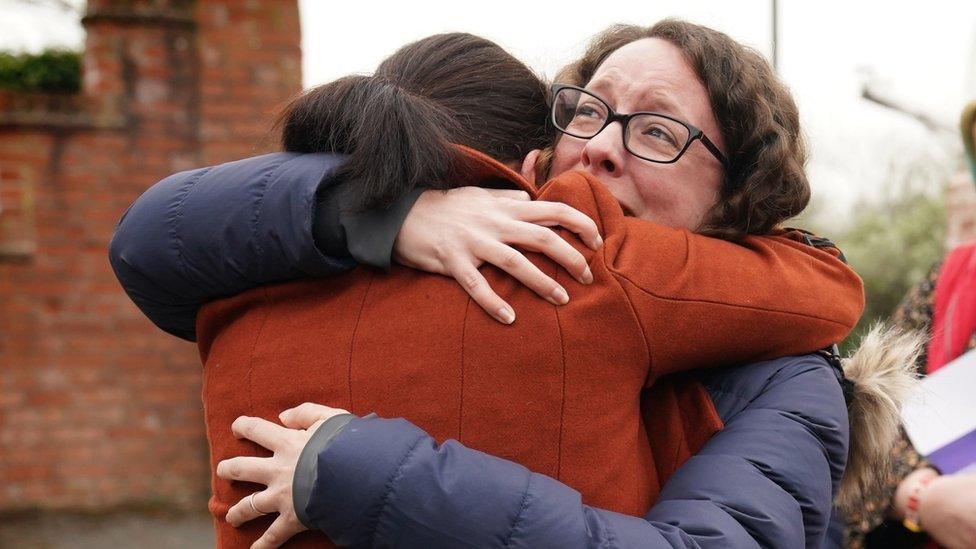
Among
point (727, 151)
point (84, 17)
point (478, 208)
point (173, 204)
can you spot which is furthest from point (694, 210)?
point (84, 17)

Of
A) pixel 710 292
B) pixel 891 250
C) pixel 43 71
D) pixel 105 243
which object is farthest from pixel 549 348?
pixel 891 250

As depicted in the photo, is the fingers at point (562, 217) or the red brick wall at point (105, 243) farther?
the red brick wall at point (105, 243)

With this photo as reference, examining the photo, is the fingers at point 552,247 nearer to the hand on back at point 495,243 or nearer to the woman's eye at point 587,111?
the hand on back at point 495,243

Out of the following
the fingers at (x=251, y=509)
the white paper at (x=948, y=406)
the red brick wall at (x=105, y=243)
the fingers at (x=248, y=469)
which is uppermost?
the fingers at (x=248, y=469)

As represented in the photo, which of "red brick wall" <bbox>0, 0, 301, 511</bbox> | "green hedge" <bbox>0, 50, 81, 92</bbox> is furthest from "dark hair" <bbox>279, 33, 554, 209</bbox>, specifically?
"green hedge" <bbox>0, 50, 81, 92</bbox>

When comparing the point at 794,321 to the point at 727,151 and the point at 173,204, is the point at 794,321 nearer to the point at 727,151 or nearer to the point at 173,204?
the point at 727,151

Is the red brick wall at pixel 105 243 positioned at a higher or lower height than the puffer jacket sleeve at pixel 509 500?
lower

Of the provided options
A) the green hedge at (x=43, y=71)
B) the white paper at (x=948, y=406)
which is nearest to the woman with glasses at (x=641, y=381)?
the white paper at (x=948, y=406)

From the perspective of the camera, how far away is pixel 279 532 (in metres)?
1.21

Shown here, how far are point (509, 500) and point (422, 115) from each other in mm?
531

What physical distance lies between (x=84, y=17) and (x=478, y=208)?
4347mm

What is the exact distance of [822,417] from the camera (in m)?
1.35

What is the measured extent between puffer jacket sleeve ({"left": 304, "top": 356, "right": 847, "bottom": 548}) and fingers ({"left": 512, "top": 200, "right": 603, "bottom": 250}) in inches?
12.6

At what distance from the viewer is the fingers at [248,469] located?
4.06 ft
